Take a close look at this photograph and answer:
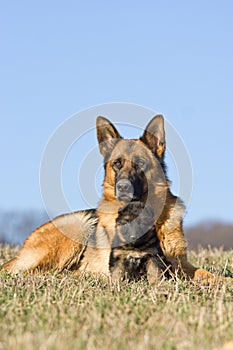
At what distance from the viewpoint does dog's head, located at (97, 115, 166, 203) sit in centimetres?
765

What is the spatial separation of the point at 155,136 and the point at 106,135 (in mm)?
592

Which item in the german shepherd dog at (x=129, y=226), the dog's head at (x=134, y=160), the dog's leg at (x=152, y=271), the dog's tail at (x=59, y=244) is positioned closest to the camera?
the dog's leg at (x=152, y=271)

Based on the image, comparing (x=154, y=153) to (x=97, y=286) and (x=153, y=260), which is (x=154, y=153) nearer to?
(x=153, y=260)

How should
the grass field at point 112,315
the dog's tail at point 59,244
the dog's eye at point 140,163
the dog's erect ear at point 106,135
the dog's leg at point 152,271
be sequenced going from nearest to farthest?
the grass field at point 112,315
the dog's leg at point 152,271
the dog's eye at point 140,163
the dog's erect ear at point 106,135
the dog's tail at point 59,244

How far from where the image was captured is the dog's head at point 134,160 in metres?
7.65

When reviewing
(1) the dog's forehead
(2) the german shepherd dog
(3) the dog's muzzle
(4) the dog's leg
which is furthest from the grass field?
(1) the dog's forehead

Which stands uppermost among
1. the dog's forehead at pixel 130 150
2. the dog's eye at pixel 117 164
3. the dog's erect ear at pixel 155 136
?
the dog's erect ear at pixel 155 136

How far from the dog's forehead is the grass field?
1923mm

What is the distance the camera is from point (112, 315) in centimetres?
464

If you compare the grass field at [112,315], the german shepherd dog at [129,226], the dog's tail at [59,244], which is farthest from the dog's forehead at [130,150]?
the grass field at [112,315]

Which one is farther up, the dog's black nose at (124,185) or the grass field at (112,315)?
the dog's black nose at (124,185)

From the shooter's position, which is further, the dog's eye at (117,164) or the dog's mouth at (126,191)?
the dog's eye at (117,164)

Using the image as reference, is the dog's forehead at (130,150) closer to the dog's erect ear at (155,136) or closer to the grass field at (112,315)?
the dog's erect ear at (155,136)

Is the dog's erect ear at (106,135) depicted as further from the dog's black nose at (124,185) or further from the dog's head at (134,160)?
the dog's black nose at (124,185)
